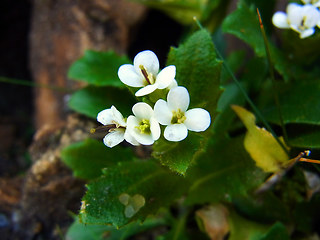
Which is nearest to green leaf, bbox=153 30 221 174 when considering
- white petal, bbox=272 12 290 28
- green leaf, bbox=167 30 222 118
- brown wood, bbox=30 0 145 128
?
green leaf, bbox=167 30 222 118

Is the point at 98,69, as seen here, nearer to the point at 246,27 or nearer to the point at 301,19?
the point at 246,27

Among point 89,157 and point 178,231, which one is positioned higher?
point 89,157

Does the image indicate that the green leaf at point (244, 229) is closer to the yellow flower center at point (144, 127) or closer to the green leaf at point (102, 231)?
the green leaf at point (102, 231)

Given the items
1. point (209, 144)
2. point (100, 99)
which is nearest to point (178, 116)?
point (209, 144)

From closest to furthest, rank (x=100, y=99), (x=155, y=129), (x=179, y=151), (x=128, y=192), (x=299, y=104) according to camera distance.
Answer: (x=155, y=129), (x=179, y=151), (x=128, y=192), (x=299, y=104), (x=100, y=99)

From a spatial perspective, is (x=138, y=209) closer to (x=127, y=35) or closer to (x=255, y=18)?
(x=255, y=18)

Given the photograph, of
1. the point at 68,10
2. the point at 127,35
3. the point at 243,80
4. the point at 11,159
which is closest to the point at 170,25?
the point at 127,35
